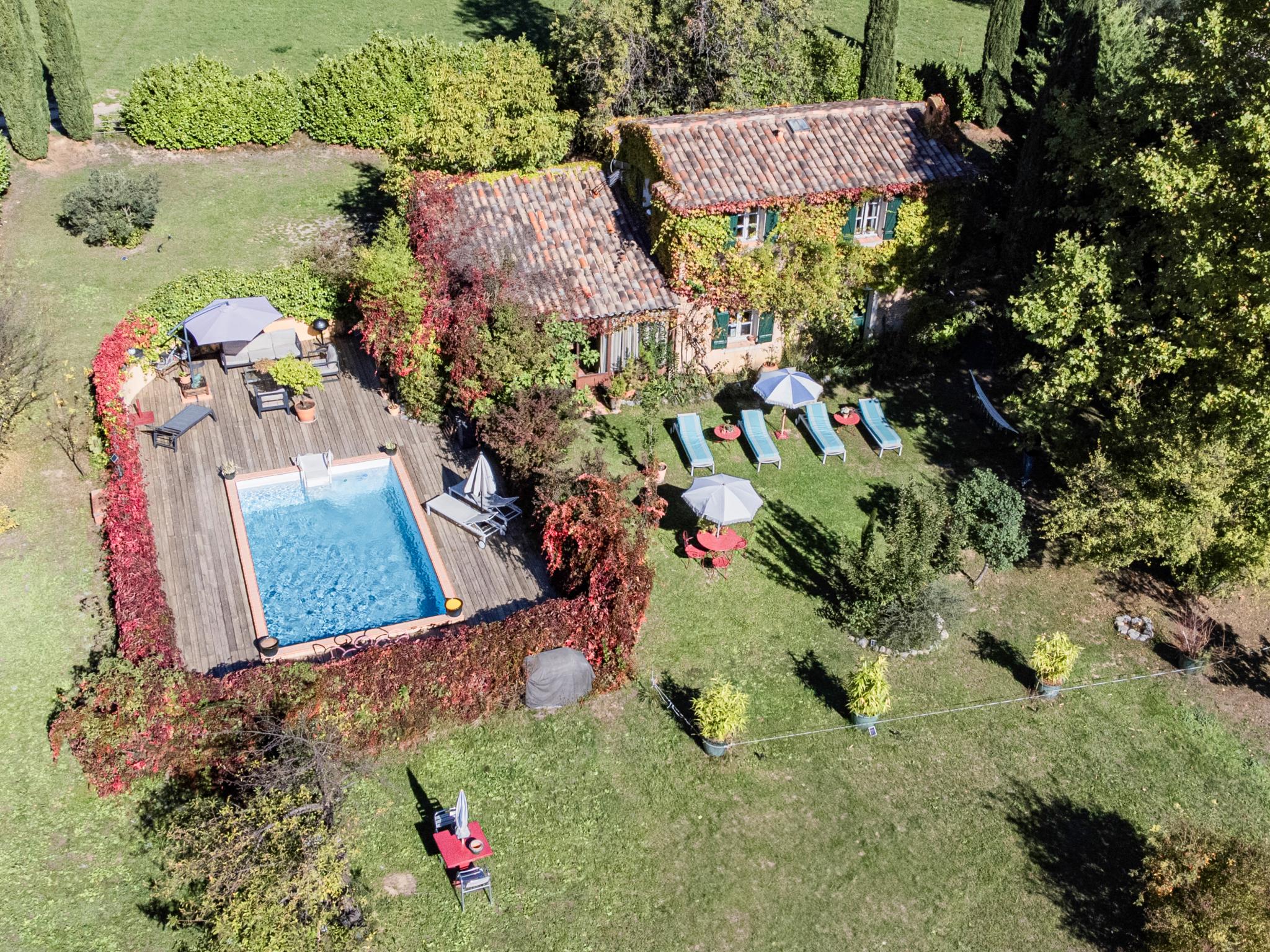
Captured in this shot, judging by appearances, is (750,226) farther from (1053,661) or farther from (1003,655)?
(1053,661)

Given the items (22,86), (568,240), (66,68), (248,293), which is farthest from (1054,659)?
(66,68)

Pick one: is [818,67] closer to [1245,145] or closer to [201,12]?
[1245,145]

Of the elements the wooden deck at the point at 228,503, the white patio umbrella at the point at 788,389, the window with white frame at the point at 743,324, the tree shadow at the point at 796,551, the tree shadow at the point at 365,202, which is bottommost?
the tree shadow at the point at 796,551

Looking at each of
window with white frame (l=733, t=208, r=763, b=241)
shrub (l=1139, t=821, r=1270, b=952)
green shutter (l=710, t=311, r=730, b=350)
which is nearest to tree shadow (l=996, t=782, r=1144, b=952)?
shrub (l=1139, t=821, r=1270, b=952)

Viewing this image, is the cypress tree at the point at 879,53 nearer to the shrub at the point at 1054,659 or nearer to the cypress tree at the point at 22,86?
the shrub at the point at 1054,659

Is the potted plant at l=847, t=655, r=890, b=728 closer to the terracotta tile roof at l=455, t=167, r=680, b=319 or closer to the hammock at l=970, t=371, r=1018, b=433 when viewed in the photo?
the hammock at l=970, t=371, r=1018, b=433

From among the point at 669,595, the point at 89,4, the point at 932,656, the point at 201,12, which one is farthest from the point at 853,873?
the point at 89,4

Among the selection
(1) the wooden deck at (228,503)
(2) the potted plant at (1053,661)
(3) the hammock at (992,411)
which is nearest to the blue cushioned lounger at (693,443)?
(1) the wooden deck at (228,503)
